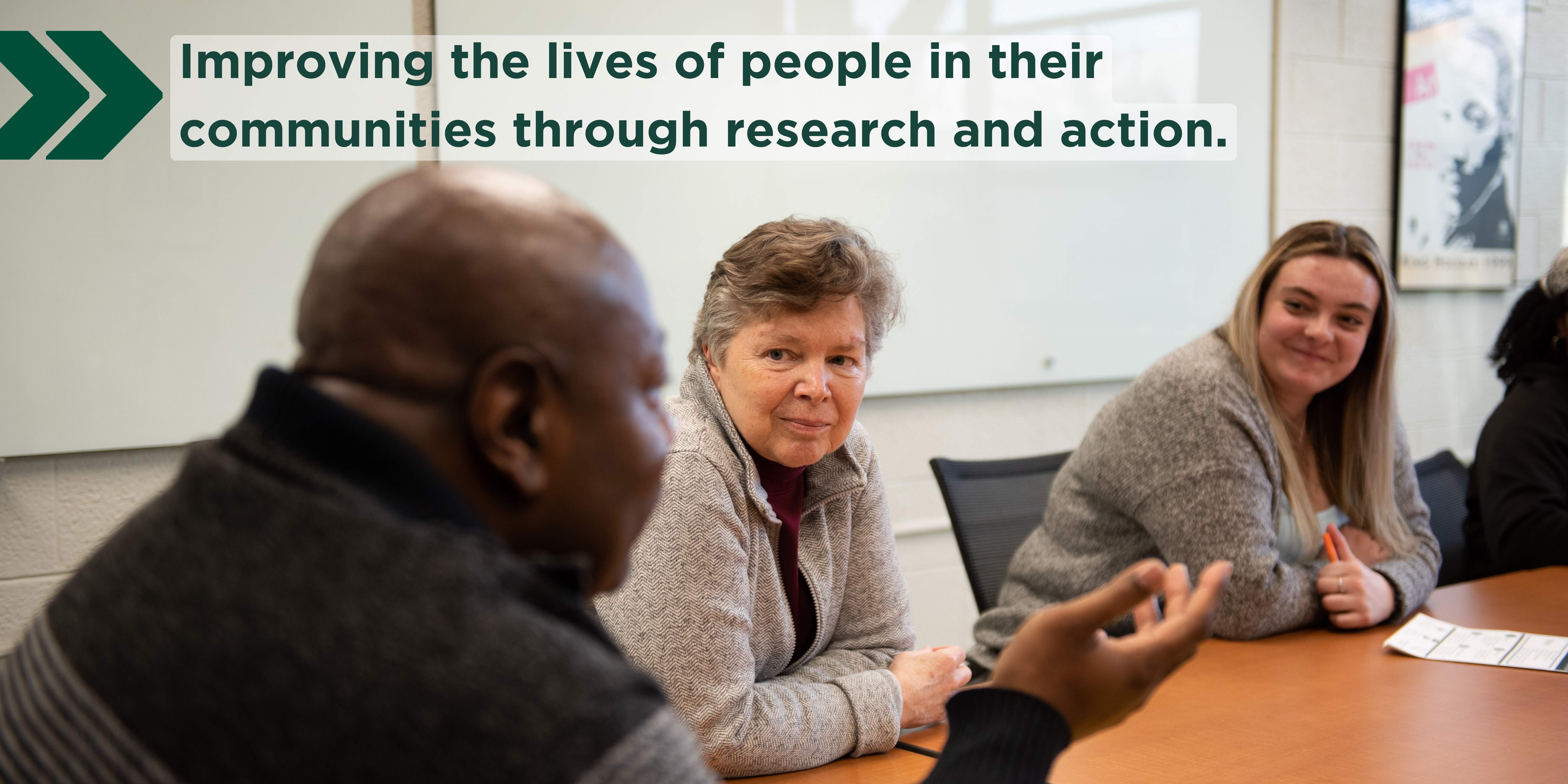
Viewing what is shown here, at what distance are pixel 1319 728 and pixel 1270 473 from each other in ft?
2.04

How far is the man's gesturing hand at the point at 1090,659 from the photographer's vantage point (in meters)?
0.68

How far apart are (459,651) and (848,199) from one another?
243 cm

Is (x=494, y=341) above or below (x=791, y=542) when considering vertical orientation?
above

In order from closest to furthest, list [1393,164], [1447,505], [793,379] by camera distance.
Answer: [793,379] < [1447,505] < [1393,164]

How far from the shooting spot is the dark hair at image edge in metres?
2.49

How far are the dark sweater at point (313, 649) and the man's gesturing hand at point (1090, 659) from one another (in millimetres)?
301

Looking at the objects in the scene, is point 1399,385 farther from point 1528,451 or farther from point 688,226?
→ point 688,226

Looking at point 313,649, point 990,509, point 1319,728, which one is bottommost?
point 1319,728

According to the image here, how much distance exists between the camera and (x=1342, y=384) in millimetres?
2047

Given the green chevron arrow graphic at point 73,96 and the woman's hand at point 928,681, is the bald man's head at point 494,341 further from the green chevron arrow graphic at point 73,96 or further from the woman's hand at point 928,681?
the green chevron arrow graphic at point 73,96

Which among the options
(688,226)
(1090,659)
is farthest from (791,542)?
(688,226)

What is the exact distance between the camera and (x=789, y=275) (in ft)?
4.53

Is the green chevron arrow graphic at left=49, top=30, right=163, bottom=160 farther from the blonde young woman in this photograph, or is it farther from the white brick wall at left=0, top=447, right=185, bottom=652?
the blonde young woman

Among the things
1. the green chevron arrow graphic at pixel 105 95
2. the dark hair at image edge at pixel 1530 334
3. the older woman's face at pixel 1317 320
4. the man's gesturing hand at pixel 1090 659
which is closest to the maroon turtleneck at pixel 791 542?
the man's gesturing hand at pixel 1090 659
